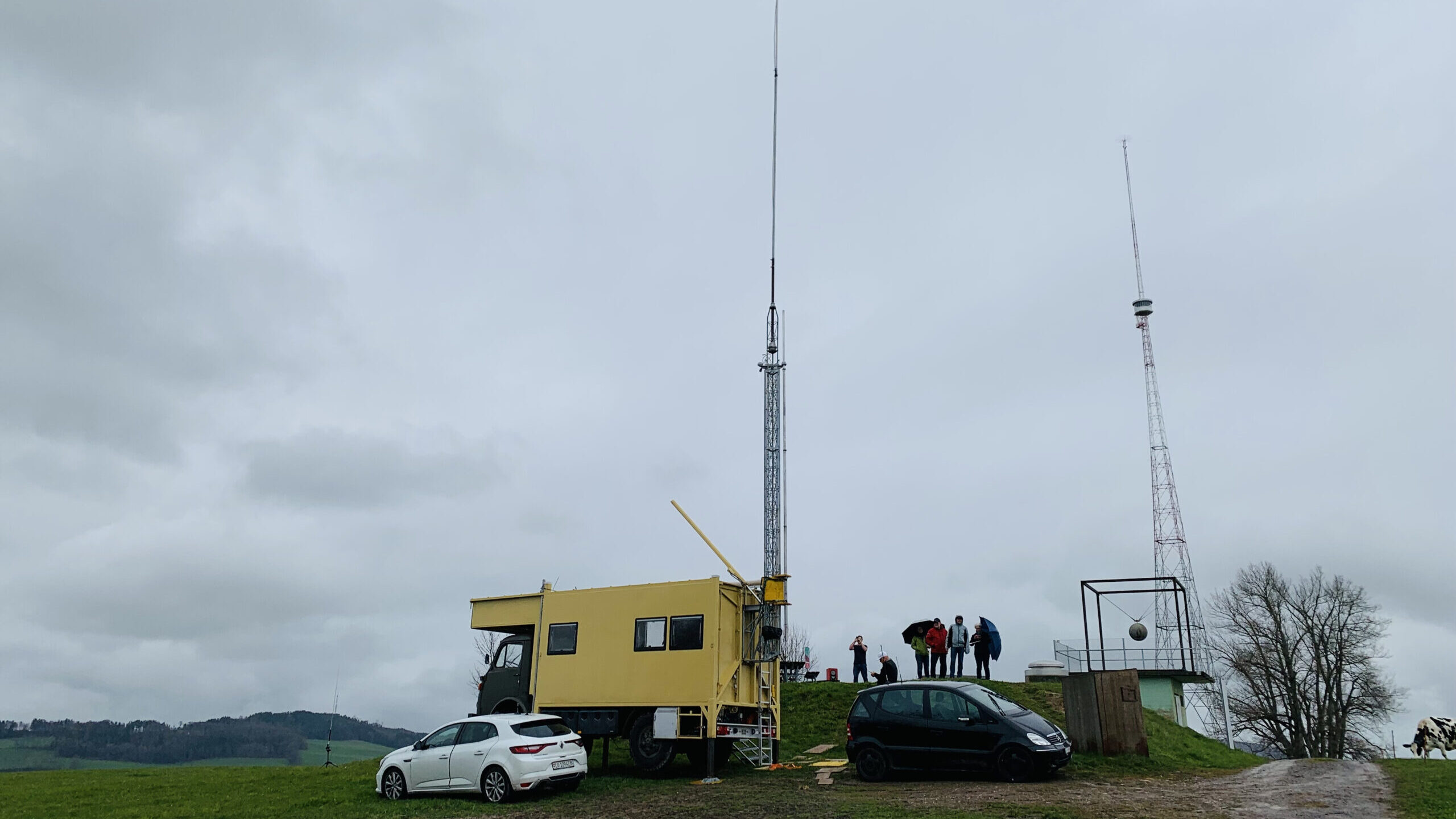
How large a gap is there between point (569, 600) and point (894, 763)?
24.7 feet

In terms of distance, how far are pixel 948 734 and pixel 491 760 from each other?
7.30m

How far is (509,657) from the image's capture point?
820 inches

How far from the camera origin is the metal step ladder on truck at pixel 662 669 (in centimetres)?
1805

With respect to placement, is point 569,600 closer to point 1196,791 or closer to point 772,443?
point 772,443

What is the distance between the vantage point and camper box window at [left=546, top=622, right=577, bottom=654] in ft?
65.0

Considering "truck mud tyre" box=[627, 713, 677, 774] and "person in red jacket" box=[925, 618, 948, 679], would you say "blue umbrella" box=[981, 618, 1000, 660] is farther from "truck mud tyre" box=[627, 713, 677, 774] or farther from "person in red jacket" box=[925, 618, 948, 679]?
"truck mud tyre" box=[627, 713, 677, 774]

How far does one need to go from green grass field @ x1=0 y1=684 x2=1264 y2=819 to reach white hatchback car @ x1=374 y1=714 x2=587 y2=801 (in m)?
0.30

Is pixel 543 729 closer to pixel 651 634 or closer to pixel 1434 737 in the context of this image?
pixel 651 634

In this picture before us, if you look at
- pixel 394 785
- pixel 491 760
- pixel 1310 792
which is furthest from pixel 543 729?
pixel 1310 792

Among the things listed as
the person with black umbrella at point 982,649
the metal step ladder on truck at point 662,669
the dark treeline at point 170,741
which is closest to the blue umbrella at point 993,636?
the person with black umbrella at point 982,649

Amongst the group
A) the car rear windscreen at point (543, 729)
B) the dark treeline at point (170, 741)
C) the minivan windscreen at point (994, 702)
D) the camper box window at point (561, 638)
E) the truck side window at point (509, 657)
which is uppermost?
the camper box window at point (561, 638)

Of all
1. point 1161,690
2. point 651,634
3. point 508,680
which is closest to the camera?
point 651,634

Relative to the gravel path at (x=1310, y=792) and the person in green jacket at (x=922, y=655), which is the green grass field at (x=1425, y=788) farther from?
the person in green jacket at (x=922, y=655)

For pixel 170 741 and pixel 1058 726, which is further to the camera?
pixel 170 741
